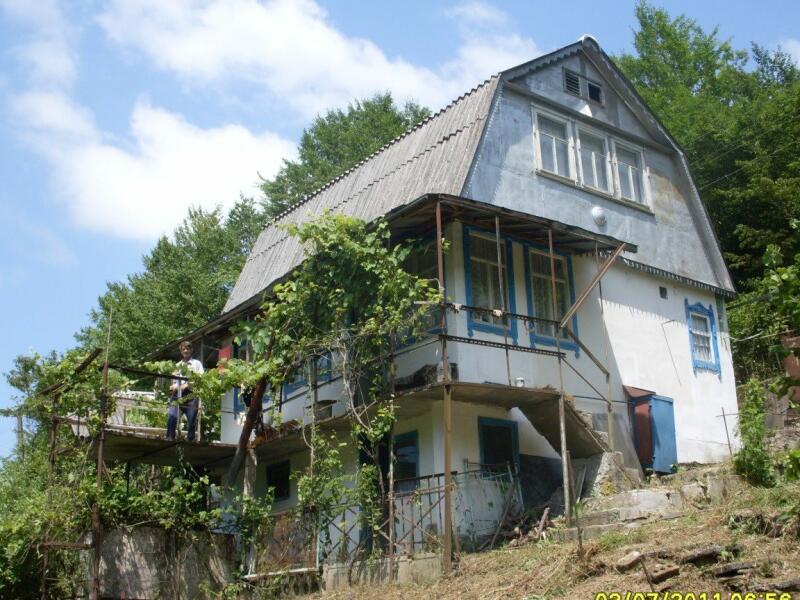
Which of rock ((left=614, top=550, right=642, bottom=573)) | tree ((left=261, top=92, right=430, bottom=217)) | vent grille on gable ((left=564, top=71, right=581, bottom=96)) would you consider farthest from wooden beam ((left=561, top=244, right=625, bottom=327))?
tree ((left=261, top=92, right=430, bottom=217))

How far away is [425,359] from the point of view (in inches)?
611

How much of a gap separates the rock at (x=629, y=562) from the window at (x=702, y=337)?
8865 mm

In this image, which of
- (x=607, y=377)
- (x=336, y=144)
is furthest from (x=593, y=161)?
(x=336, y=144)

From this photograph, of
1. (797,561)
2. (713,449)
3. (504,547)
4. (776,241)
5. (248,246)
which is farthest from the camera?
(248,246)

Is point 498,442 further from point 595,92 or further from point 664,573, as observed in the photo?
point 595,92

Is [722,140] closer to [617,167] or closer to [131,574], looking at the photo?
[617,167]

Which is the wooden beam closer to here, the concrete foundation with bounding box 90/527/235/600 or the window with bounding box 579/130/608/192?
the window with bounding box 579/130/608/192

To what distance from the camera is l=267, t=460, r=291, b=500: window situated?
1861 centimetres

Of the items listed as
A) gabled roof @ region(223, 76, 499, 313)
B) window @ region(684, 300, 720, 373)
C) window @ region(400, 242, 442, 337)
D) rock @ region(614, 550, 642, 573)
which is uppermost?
gabled roof @ region(223, 76, 499, 313)

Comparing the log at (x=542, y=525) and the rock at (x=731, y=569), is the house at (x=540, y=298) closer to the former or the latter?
the log at (x=542, y=525)

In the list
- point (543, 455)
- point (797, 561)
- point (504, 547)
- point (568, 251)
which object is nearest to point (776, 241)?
point (568, 251)

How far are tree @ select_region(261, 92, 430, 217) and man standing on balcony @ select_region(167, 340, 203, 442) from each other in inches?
826

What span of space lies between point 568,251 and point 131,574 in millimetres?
9187

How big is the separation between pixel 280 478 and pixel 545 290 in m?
6.33
